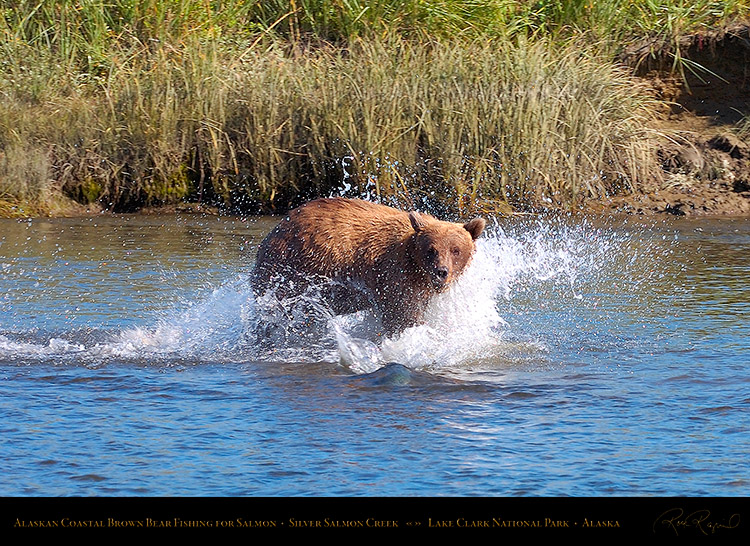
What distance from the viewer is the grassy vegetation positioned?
12828 mm

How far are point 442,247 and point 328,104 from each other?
6.43 m

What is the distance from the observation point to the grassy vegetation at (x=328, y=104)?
12.8 metres

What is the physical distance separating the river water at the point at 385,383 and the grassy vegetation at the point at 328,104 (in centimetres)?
258

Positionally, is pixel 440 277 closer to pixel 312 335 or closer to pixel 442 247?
pixel 442 247

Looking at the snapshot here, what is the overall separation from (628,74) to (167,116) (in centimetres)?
561

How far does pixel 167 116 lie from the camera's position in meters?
13.6
